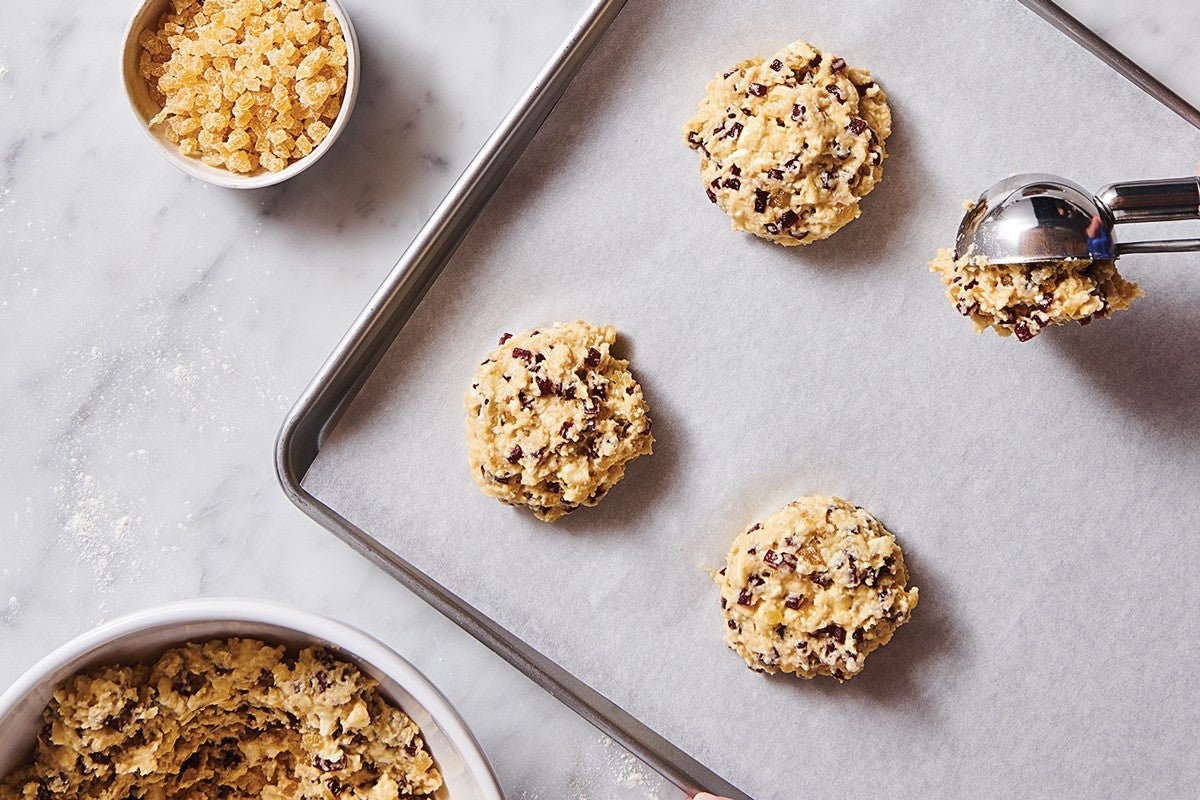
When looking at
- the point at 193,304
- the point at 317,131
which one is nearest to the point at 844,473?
the point at 317,131

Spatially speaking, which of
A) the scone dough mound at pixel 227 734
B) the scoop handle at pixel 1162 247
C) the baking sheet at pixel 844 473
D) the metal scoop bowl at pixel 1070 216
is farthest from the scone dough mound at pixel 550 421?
the scoop handle at pixel 1162 247

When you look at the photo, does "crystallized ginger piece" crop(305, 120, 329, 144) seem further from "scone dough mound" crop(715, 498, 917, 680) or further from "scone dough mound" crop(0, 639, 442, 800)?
"scone dough mound" crop(715, 498, 917, 680)

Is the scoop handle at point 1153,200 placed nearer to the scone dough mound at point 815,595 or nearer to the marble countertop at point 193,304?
the marble countertop at point 193,304

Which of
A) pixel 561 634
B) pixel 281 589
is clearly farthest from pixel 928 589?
pixel 281 589

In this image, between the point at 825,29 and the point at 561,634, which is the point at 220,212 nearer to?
the point at 561,634

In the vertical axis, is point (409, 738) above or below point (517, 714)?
above
